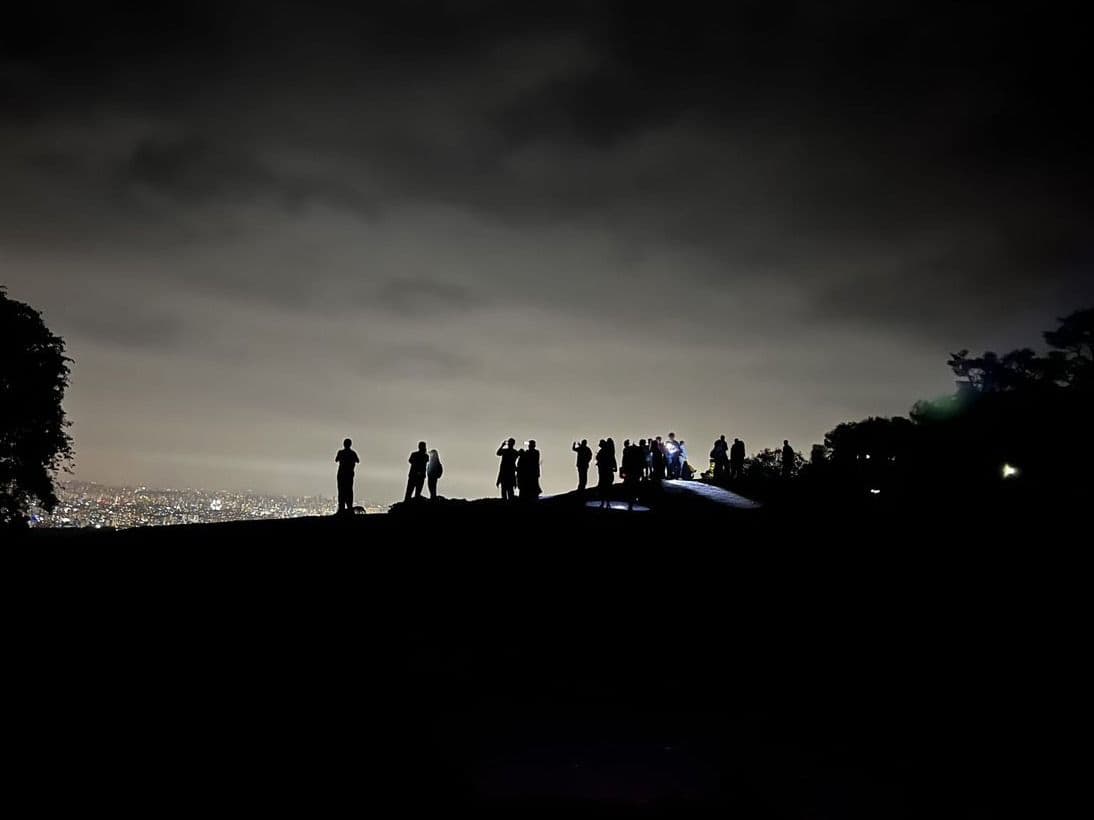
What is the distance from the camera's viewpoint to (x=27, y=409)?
29375 mm

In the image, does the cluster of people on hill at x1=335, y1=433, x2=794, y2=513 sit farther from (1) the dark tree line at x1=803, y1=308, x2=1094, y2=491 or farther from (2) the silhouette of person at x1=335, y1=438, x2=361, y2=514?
(1) the dark tree line at x1=803, y1=308, x2=1094, y2=491

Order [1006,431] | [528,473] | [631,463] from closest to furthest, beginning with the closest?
[528,473] → [631,463] → [1006,431]

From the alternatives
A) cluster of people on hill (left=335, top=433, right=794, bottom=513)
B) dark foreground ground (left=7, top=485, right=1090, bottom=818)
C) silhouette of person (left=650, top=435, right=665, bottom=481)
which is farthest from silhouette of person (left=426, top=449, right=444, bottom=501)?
silhouette of person (left=650, top=435, right=665, bottom=481)

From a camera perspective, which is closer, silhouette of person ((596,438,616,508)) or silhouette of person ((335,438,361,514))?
silhouette of person ((335,438,361,514))

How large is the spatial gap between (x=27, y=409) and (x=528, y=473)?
23352mm

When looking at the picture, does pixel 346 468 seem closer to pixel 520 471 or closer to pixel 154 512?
pixel 520 471

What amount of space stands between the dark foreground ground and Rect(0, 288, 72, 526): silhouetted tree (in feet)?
61.7

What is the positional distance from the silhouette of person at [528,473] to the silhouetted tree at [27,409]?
2279cm

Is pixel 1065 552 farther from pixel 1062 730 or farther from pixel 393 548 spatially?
pixel 393 548

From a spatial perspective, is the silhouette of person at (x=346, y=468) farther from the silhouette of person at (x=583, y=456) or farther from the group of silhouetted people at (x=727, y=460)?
the group of silhouetted people at (x=727, y=460)

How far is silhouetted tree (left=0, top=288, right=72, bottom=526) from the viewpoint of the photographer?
28.7 meters

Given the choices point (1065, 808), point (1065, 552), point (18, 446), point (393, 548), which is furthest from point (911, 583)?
point (18, 446)

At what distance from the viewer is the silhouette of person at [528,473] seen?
21719 millimetres

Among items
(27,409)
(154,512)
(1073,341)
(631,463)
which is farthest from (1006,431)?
(154,512)
